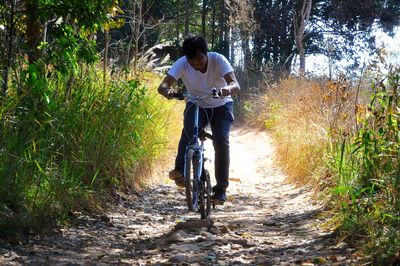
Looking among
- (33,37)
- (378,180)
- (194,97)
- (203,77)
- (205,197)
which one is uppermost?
(33,37)

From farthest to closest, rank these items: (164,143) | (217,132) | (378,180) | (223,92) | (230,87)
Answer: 1. (164,143)
2. (217,132)
3. (230,87)
4. (223,92)
5. (378,180)

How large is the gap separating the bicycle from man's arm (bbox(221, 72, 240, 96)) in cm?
8

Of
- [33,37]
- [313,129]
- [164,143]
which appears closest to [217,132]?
[33,37]

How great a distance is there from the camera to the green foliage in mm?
3748

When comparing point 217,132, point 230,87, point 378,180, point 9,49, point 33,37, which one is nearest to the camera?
point 378,180

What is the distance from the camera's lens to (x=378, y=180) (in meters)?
4.19

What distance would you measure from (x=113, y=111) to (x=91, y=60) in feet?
4.31

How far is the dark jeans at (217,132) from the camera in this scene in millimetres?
5406

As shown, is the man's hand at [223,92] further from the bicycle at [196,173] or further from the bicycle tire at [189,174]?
the bicycle tire at [189,174]

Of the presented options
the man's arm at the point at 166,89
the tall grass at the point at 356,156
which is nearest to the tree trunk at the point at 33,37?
the man's arm at the point at 166,89

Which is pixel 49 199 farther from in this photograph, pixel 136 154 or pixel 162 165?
pixel 162 165

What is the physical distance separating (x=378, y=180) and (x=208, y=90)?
195 cm

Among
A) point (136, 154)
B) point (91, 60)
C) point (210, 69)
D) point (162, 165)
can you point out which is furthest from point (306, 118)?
point (91, 60)

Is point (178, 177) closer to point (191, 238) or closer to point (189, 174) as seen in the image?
point (189, 174)
